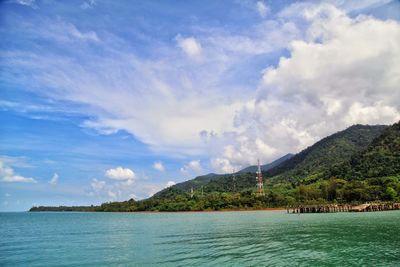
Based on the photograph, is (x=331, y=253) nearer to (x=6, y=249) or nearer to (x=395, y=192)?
(x=6, y=249)

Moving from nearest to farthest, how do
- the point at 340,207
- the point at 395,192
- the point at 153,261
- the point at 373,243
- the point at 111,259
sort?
the point at 153,261 < the point at 111,259 < the point at 373,243 < the point at 340,207 < the point at 395,192

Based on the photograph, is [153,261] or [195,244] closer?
[153,261]

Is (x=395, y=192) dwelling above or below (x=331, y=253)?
above

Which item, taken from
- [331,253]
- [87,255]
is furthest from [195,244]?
[331,253]

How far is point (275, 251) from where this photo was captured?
4384 centimetres

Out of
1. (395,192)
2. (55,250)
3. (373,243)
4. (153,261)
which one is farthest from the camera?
(395,192)

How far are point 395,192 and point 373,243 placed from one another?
12787cm

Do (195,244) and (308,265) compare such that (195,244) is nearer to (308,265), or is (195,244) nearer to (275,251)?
(275,251)

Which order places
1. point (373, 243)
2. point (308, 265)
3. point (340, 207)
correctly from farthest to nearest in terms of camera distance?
1. point (340, 207)
2. point (373, 243)
3. point (308, 265)

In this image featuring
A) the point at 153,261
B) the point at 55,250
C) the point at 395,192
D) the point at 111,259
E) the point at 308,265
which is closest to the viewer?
the point at 308,265

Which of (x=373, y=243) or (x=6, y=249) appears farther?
(x=6, y=249)

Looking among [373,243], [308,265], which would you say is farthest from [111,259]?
[373,243]

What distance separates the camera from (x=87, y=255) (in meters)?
47.5

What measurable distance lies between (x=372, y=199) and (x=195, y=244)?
135409 mm
